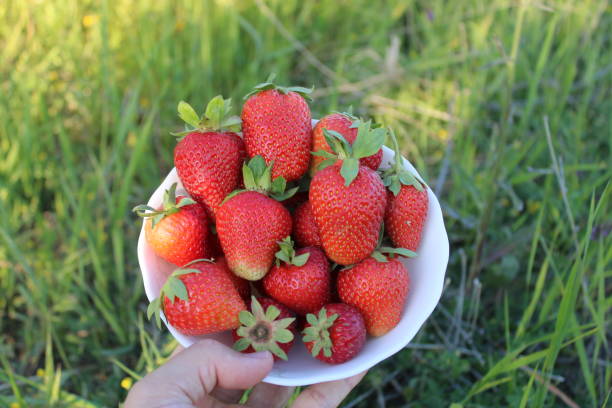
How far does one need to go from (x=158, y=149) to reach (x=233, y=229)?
40.6 inches

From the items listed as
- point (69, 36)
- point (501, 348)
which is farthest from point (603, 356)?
point (69, 36)

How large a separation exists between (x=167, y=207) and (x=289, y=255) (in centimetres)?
29

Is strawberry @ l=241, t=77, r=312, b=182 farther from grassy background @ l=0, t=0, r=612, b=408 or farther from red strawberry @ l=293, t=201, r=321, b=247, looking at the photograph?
grassy background @ l=0, t=0, r=612, b=408

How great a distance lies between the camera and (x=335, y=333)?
44.9 inches

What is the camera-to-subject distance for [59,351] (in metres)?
1.66

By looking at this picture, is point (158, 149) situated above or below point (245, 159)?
below

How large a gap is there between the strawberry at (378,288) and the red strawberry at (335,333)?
0.04m

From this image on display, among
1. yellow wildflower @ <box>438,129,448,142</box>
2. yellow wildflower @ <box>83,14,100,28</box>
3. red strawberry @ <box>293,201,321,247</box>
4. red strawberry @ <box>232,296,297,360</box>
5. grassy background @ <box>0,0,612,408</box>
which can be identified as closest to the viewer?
red strawberry @ <box>232,296,297,360</box>

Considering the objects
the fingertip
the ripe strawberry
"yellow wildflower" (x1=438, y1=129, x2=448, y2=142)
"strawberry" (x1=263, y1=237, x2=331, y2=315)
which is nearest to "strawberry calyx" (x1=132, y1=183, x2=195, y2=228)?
the ripe strawberry

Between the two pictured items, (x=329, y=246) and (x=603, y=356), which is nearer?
(x=329, y=246)

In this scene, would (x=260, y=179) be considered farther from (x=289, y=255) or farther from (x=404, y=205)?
(x=404, y=205)

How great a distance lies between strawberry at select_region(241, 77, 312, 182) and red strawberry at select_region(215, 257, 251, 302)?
0.23 meters

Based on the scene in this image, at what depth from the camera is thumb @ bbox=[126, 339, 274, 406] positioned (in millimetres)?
Answer: 1088

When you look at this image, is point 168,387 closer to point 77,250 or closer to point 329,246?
point 329,246
